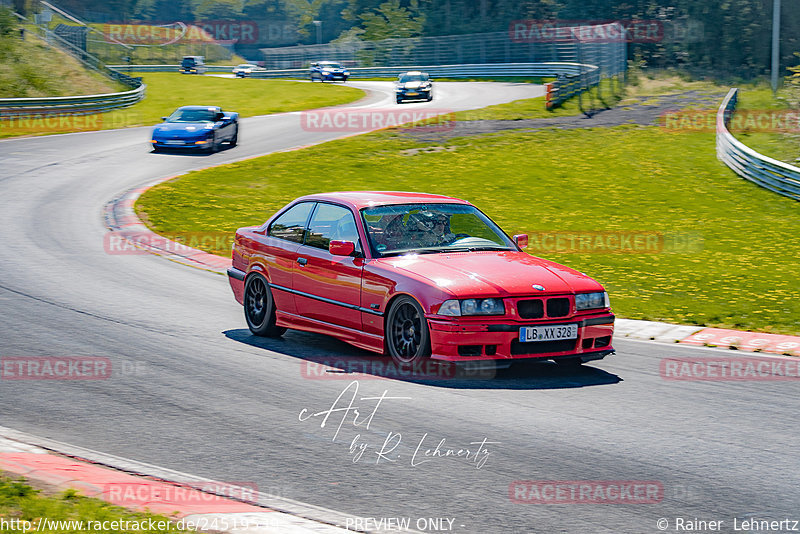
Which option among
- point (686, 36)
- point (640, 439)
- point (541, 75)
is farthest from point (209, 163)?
point (686, 36)

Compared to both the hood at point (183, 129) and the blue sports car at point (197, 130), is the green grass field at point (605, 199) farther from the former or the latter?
the hood at point (183, 129)

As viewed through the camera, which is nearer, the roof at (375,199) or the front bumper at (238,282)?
the roof at (375,199)

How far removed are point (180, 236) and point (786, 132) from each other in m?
23.7

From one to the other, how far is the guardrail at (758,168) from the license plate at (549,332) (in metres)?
17.3

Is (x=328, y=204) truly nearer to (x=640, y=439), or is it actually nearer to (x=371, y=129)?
(x=640, y=439)

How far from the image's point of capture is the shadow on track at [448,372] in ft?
27.3

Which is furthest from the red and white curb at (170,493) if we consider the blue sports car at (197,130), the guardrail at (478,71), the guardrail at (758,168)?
the guardrail at (478,71)

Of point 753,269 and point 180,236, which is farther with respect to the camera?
point 180,236

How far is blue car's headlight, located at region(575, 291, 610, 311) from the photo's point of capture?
27.9ft

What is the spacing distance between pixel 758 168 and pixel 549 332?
→ 19.5 metres

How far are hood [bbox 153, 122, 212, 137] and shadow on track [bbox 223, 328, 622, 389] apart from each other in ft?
69.3

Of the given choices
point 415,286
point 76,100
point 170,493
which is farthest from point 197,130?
point 170,493

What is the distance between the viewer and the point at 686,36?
71.9 meters
